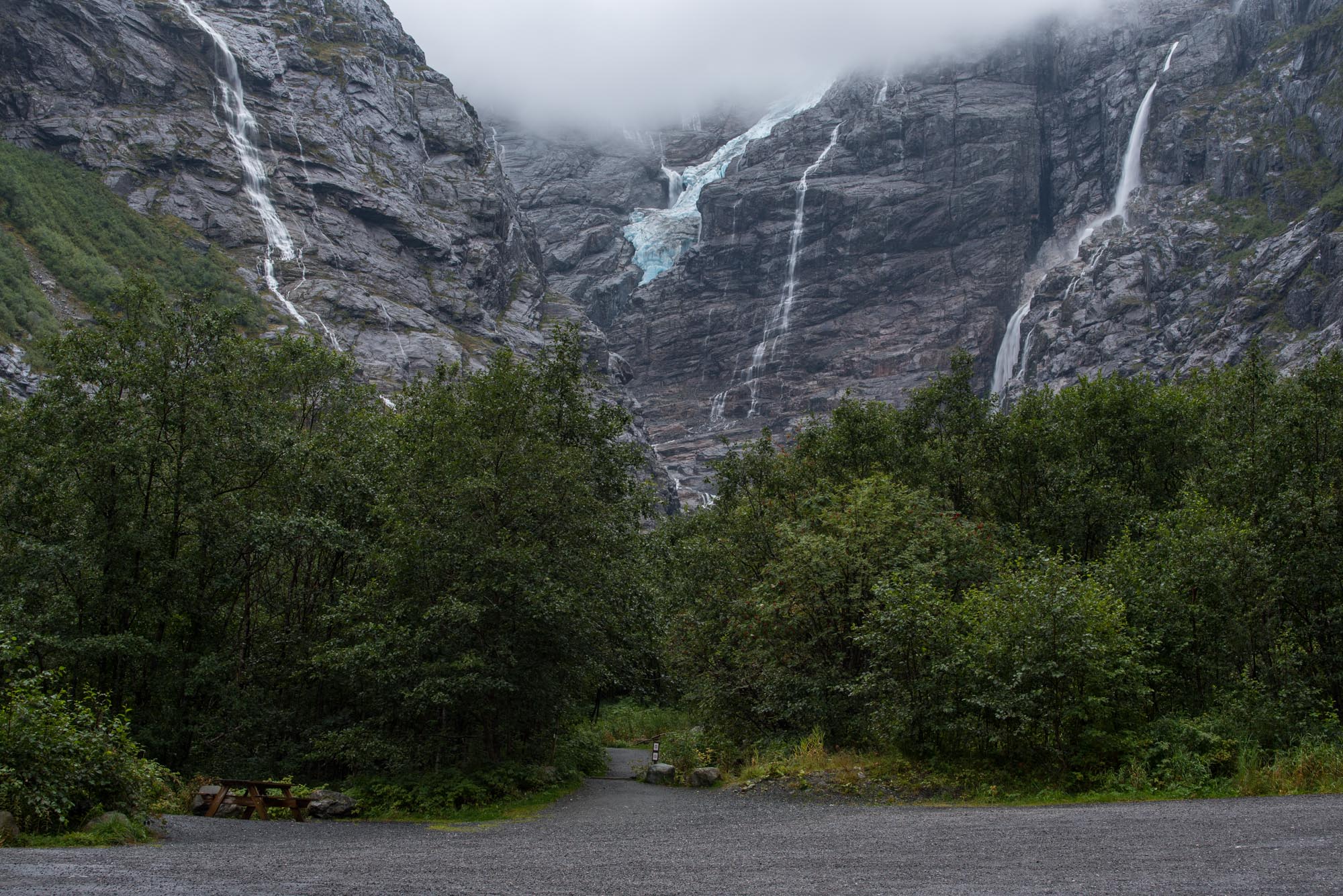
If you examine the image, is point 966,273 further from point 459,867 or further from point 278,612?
point 459,867

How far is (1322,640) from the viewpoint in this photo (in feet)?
59.5

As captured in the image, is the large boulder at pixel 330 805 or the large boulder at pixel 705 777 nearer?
the large boulder at pixel 330 805

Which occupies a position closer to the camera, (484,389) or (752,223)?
(484,389)

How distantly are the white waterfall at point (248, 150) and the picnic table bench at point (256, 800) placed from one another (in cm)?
7879

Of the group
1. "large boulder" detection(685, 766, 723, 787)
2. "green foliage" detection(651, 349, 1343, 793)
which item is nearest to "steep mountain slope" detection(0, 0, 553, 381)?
"green foliage" detection(651, 349, 1343, 793)

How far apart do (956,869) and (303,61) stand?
134 m

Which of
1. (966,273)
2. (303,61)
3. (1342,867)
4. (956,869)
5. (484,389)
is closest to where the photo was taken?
(1342,867)

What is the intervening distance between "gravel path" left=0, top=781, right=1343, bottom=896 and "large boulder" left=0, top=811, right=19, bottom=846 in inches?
28.2

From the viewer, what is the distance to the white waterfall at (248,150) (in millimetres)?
96750

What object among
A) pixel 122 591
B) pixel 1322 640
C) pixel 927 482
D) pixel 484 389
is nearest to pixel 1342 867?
pixel 1322 640

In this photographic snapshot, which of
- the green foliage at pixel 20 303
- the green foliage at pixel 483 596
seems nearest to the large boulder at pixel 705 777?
the green foliage at pixel 483 596

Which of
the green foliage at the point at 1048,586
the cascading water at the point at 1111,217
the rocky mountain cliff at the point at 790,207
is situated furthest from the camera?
the cascading water at the point at 1111,217

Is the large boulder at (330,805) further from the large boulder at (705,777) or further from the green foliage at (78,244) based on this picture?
the green foliage at (78,244)

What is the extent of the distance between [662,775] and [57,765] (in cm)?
1495
